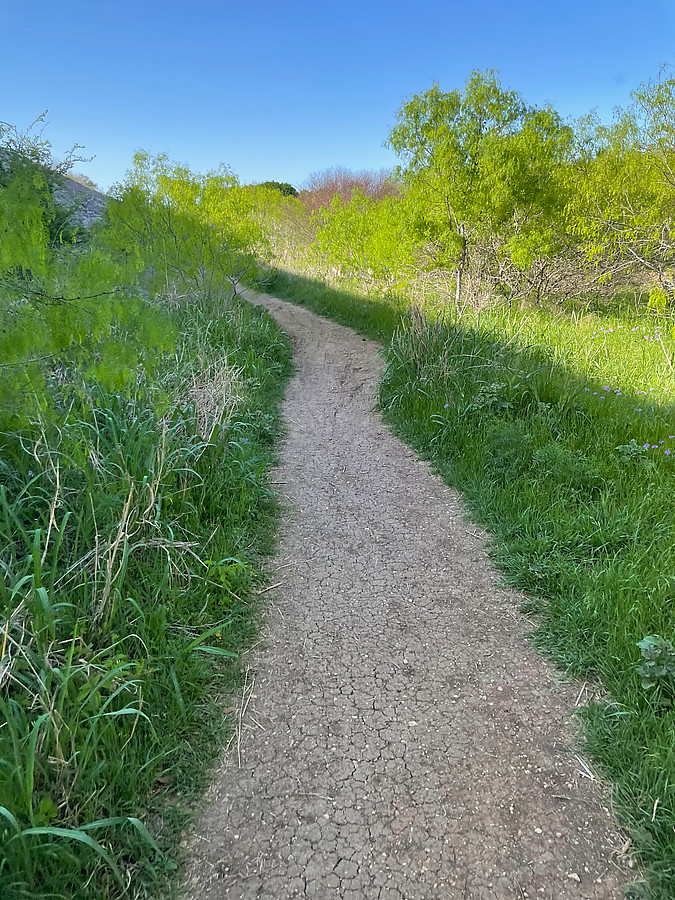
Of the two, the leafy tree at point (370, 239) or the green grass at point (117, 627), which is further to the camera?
the leafy tree at point (370, 239)

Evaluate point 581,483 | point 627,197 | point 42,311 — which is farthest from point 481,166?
point 42,311

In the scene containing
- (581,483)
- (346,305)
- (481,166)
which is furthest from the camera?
(346,305)

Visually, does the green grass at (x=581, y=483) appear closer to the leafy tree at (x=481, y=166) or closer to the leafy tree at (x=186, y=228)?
the leafy tree at (x=481, y=166)

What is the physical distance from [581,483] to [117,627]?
2.65m

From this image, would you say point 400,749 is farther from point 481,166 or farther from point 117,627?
point 481,166

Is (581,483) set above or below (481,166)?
below

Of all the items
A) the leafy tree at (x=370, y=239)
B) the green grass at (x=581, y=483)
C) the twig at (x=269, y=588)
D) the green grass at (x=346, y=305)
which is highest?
the leafy tree at (x=370, y=239)

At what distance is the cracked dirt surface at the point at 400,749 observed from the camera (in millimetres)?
1382

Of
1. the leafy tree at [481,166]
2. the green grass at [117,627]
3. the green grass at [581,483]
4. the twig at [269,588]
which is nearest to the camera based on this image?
the green grass at [117,627]

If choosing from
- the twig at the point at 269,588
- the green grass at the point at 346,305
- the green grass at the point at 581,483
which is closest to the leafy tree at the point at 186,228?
the green grass at the point at 346,305

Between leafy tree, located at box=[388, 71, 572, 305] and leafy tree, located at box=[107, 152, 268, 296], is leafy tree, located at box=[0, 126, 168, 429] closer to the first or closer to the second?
leafy tree, located at box=[107, 152, 268, 296]

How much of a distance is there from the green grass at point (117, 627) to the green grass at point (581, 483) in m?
1.34

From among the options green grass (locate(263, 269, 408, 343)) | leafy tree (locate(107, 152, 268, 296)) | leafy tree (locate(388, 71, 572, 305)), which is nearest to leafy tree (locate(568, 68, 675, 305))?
leafy tree (locate(388, 71, 572, 305))

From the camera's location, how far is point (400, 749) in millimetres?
1729
